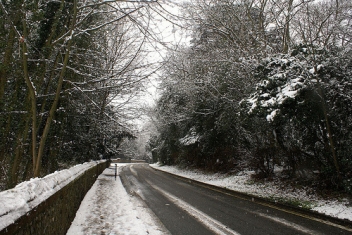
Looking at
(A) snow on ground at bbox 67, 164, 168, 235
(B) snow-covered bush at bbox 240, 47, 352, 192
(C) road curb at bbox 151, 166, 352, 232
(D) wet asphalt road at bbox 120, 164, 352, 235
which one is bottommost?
(C) road curb at bbox 151, 166, 352, 232

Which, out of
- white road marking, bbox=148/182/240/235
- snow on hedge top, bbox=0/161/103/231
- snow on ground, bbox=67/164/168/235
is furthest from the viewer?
white road marking, bbox=148/182/240/235

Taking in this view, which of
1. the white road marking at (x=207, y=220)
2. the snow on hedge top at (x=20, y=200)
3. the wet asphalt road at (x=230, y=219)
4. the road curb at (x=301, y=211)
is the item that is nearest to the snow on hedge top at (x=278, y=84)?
the road curb at (x=301, y=211)

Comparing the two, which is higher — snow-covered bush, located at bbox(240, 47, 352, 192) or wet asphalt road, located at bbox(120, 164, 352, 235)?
snow-covered bush, located at bbox(240, 47, 352, 192)

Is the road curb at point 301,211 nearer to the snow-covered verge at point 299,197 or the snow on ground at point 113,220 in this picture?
the snow-covered verge at point 299,197

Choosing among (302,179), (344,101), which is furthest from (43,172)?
(344,101)

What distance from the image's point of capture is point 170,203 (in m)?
8.72

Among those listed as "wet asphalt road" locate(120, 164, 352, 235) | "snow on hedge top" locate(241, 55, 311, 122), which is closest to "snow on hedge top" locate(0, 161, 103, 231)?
"wet asphalt road" locate(120, 164, 352, 235)

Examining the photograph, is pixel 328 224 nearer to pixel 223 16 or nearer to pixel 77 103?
pixel 77 103

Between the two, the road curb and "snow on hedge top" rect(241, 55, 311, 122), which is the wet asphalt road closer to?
the road curb

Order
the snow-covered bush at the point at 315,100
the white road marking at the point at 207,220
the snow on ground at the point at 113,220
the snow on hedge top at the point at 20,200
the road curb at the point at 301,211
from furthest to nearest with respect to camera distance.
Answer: the snow-covered bush at the point at 315,100 → the road curb at the point at 301,211 → the white road marking at the point at 207,220 → the snow on ground at the point at 113,220 → the snow on hedge top at the point at 20,200

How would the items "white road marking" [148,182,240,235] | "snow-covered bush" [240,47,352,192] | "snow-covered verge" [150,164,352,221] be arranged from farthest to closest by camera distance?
"snow-covered bush" [240,47,352,192] → "snow-covered verge" [150,164,352,221] → "white road marking" [148,182,240,235]

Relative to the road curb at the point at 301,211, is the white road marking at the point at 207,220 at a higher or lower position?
higher

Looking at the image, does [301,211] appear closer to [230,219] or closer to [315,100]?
[230,219]

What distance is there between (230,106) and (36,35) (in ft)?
34.2
